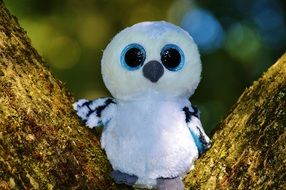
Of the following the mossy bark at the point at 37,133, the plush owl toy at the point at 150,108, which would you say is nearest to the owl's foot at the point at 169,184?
the plush owl toy at the point at 150,108

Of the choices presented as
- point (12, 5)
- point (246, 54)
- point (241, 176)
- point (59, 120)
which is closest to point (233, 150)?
point (241, 176)

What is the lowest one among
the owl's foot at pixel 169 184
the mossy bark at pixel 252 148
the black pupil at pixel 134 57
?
the owl's foot at pixel 169 184

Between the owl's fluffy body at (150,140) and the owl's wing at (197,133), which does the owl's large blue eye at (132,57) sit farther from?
the owl's wing at (197,133)

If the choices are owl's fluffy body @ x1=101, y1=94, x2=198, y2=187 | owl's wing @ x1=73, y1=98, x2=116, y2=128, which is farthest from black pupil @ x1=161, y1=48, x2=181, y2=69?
owl's wing @ x1=73, y1=98, x2=116, y2=128

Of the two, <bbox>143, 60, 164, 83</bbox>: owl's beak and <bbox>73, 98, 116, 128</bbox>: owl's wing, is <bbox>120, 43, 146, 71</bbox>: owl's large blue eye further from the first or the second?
<bbox>73, 98, 116, 128</bbox>: owl's wing

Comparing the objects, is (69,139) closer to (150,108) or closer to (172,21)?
(150,108)

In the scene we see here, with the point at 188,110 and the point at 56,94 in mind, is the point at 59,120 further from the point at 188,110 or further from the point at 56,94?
the point at 188,110

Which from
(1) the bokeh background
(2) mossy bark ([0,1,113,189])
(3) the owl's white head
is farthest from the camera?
(1) the bokeh background
